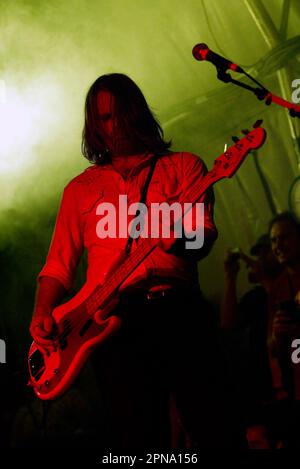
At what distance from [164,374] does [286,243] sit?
1553 millimetres

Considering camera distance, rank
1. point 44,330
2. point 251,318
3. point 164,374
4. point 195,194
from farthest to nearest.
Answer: point 251,318
point 44,330
point 195,194
point 164,374

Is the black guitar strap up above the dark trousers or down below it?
above

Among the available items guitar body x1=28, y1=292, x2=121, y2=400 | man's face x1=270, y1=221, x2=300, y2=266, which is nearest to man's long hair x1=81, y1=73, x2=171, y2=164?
guitar body x1=28, y1=292, x2=121, y2=400

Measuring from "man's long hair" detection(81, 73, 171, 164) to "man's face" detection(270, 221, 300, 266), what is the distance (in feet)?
4.07

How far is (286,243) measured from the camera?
9.83 feet

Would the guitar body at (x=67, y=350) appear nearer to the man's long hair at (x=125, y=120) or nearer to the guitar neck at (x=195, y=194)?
the guitar neck at (x=195, y=194)

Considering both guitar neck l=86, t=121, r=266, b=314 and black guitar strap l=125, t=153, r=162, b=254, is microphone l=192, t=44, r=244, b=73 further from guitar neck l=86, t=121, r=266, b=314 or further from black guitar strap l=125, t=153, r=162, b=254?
black guitar strap l=125, t=153, r=162, b=254

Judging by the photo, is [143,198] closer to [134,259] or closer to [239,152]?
[134,259]

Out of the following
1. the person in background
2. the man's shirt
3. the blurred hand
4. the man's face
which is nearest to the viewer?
the man's shirt

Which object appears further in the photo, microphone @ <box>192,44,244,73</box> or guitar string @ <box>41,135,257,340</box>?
microphone @ <box>192,44,244,73</box>

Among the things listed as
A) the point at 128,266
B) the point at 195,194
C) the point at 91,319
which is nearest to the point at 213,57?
the point at 195,194

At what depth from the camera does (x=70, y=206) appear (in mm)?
1935

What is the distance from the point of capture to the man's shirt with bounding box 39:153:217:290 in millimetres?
1691

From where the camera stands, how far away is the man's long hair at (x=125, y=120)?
1913mm
